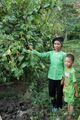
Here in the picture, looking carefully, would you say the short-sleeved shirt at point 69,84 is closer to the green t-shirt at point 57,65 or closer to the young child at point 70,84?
the young child at point 70,84

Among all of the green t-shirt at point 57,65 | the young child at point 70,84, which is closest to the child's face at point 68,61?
the young child at point 70,84

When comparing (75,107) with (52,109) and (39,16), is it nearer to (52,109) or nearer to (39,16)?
(52,109)

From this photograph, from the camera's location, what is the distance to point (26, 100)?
719 centimetres

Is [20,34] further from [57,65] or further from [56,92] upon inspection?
[56,92]

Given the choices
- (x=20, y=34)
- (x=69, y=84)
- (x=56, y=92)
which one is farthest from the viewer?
(x=20, y=34)

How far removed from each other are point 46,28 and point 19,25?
984 mm

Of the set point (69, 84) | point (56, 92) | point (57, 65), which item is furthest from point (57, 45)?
point (56, 92)

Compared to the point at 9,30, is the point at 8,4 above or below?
above

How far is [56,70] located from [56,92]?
0.48 meters

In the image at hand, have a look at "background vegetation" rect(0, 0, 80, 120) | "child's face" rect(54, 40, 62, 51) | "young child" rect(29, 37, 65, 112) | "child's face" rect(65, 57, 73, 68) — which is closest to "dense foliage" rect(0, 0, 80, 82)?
"background vegetation" rect(0, 0, 80, 120)

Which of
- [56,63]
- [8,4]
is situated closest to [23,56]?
[56,63]

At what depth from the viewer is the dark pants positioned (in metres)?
6.39

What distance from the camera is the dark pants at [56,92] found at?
21.0 feet

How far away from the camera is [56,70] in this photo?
625 centimetres
